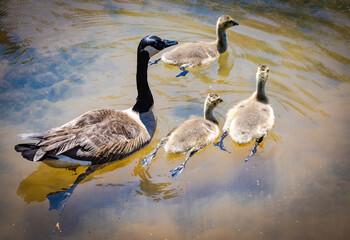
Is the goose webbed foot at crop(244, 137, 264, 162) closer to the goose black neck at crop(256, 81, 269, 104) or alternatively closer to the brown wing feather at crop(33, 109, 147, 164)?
the goose black neck at crop(256, 81, 269, 104)

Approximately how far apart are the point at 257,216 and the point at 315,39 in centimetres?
452

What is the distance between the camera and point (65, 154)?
396 cm

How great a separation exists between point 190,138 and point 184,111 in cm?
97

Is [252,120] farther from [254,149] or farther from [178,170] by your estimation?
[178,170]

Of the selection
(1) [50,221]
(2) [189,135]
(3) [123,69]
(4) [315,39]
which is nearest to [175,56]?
(3) [123,69]

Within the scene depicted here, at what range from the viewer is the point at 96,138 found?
4102 mm

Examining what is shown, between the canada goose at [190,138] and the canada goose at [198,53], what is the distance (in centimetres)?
161

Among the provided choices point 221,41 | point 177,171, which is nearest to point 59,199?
point 177,171

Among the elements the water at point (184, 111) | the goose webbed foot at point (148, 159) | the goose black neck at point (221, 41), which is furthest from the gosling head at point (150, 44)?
the goose black neck at point (221, 41)

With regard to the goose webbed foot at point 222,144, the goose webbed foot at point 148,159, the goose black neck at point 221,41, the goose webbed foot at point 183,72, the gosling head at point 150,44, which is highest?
the gosling head at point 150,44

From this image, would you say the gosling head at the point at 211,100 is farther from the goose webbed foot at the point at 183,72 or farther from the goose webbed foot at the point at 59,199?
the goose webbed foot at the point at 59,199

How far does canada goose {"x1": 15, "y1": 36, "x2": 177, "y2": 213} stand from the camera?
385 centimetres

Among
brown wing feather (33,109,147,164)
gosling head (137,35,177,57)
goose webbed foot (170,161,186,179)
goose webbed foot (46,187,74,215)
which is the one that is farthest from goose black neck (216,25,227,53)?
goose webbed foot (46,187,74,215)

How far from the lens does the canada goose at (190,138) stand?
14.3ft
